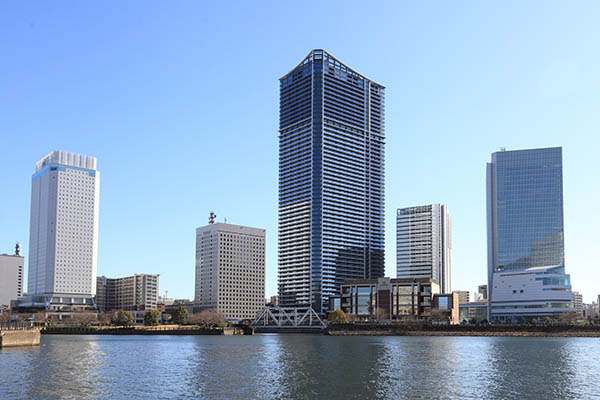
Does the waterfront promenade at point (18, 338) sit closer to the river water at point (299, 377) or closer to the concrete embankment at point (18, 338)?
the concrete embankment at point (18, 338)

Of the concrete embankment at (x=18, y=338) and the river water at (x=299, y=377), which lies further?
the concrete embankment at (x=18, y=338)

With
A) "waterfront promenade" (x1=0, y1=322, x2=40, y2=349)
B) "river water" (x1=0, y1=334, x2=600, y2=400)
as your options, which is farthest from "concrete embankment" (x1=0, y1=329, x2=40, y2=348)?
"river water" (x1=0, y1=334, x2=600, y2=400)

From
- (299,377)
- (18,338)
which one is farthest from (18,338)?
(299,377)

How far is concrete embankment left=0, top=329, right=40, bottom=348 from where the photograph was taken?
131 metres

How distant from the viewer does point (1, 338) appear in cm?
12925

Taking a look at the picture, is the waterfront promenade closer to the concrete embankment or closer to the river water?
the concrete embankment

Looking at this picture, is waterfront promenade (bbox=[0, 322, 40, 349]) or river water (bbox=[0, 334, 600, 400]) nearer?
river water (bbox=[0, 334, 600, 400])

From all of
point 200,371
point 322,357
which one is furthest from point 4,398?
point 322,357

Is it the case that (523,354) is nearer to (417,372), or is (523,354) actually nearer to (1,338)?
(417,372)

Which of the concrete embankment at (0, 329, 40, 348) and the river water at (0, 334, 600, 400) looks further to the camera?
the concrete embankment at (0, 329, 40, 348)

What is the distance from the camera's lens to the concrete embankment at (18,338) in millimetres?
130538

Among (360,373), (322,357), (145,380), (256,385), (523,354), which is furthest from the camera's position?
(523,354)

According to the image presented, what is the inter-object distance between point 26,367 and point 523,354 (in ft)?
286

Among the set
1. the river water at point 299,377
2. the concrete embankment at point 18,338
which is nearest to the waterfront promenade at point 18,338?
the concrete embankment at point 18,338
